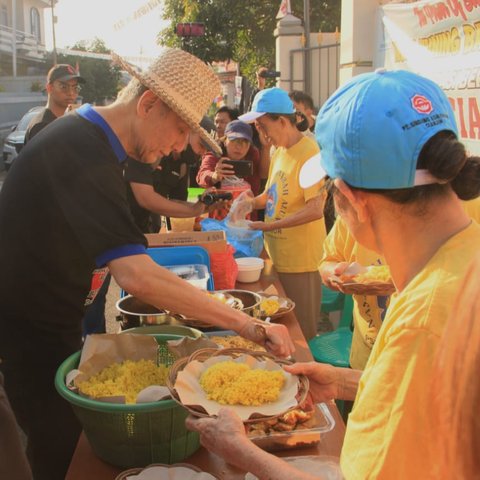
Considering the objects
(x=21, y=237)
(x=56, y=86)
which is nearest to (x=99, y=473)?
(x=21, y=237)

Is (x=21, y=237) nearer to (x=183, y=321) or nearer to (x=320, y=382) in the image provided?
(x=183, y=321)

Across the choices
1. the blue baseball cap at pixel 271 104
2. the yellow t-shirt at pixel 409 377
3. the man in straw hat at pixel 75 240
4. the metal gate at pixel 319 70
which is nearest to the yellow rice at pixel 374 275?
the man in straw hat at pixel 75 240

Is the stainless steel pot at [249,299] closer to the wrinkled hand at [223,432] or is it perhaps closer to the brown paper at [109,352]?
the brown paper at [109,352]

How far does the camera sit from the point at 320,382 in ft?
5.36

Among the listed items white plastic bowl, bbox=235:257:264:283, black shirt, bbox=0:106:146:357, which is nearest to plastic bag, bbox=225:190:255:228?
white plastic bowl, bbox=235:257:264:283

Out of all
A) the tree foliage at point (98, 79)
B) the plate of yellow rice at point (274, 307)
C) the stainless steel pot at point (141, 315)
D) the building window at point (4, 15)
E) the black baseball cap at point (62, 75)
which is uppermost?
the building window at point (4, 15)

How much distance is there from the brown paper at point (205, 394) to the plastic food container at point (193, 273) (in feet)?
3.98

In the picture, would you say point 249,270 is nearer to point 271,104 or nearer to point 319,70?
point 271,104

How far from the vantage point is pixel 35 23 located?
4428cm

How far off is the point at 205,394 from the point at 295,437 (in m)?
0.37

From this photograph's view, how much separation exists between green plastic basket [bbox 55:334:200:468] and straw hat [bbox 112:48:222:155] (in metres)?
1.01

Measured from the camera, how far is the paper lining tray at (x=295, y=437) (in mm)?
1628

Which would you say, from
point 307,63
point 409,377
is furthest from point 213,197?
point 307,63

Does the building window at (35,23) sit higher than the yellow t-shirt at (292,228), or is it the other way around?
the building window at (35,23)
